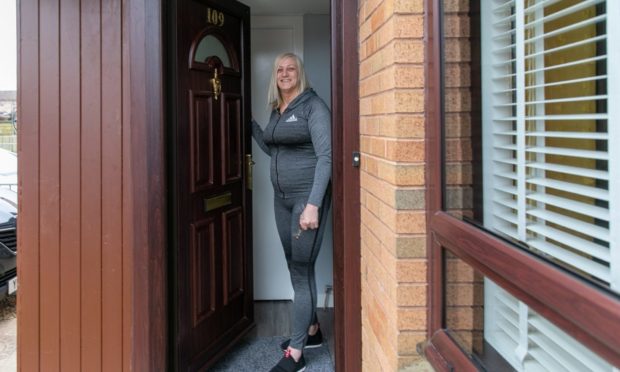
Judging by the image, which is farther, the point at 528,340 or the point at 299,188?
the point at 299,188

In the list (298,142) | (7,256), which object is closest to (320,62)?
(298,142)

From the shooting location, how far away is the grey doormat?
2457mm

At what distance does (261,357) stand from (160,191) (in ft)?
3.64

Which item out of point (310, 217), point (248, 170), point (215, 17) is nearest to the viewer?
point (310, 217)

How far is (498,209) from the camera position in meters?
0.96

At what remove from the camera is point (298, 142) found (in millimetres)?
2350

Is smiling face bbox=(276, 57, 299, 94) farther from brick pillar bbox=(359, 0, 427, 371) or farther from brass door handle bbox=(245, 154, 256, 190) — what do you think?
brick pillar bbox=(359, 0, 427, 371)

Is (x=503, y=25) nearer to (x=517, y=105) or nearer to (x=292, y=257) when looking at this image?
(x=517, y=105)

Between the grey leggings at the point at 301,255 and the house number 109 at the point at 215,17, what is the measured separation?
3.05 feet

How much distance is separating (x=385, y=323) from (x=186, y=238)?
43.1 inches

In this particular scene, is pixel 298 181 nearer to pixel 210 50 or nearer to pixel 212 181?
pixel 212 181

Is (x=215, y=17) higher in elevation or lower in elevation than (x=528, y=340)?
higher

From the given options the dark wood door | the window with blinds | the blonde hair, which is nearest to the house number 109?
the dark wood door

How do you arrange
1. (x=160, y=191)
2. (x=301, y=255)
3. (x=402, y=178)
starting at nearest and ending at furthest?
(x=402, y=178), (x=160, y=191), (x=301, y=255)
